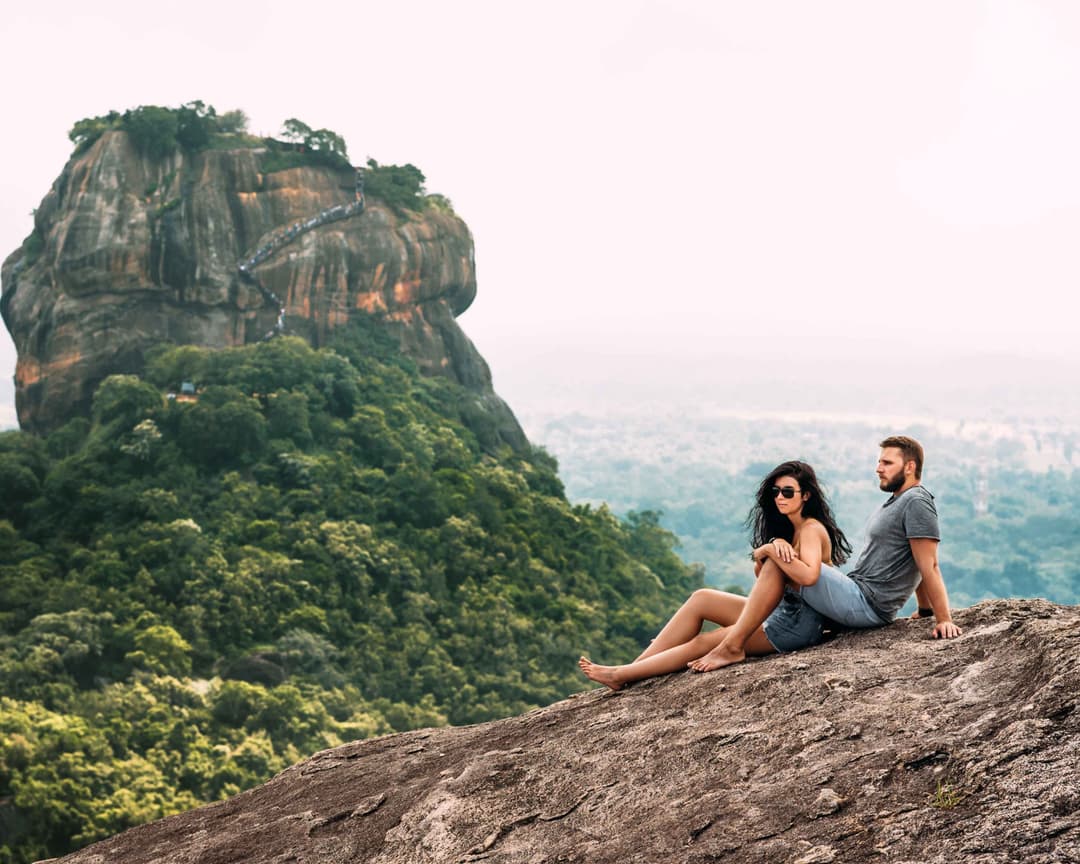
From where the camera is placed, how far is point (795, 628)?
20.9ft

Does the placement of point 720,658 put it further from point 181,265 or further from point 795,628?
point 181,265

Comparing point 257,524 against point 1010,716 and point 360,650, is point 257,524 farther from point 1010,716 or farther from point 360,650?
point 1010,716

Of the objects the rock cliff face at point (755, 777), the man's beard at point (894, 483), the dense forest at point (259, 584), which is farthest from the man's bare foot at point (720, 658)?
the dense forest at point (259, 584)

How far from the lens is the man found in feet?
20.2

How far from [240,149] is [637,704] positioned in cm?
5076

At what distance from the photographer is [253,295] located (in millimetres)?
52062

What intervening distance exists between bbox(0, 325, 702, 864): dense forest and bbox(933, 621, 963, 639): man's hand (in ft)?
80.2

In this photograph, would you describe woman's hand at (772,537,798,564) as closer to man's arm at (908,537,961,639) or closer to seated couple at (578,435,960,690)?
seated couple at (578,435,960,690)

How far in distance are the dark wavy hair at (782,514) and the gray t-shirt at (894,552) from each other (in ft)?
0.64

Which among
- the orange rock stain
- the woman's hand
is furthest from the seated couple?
the orange rock stain

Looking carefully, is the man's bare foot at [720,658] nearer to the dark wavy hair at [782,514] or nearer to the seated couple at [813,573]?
the seated couple at [813,573]

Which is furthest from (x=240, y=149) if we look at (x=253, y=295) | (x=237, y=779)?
(x=237, y=779)

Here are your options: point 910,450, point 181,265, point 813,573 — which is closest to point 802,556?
point 813,573

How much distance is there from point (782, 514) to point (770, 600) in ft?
1.99
